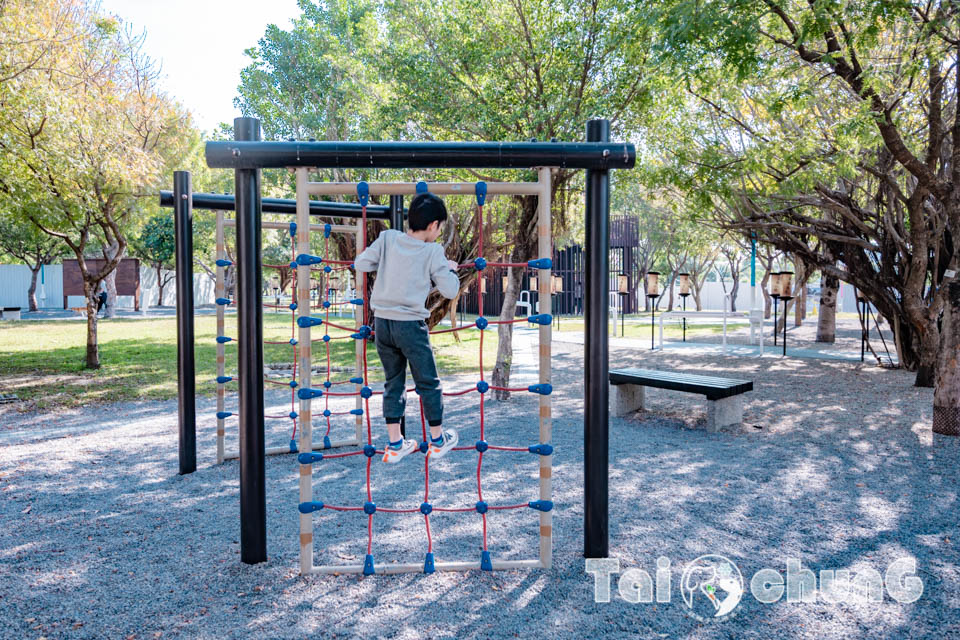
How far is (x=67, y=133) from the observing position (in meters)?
7.59

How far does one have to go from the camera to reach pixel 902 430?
5828 mm

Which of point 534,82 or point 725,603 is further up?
point 534,82

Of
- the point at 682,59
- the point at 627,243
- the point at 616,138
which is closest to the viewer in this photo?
the point at 682,59

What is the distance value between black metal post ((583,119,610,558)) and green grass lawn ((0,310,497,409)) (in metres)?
6.35

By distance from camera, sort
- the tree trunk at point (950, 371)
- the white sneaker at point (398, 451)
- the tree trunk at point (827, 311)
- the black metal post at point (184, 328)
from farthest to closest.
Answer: the tree trunk at point (827, 311)
the tree trunk at point (950, 371)
the black metal post at point (184, 328)
the white sneaker at point (398, 451)

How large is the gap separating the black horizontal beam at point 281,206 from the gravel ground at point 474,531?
197cm

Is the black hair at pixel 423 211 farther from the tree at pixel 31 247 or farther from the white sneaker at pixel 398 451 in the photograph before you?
the tree at pixel 31 247

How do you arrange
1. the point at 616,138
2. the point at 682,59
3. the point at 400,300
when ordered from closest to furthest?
the point at 400,300 → the point at 682,59 → the point at 616,138

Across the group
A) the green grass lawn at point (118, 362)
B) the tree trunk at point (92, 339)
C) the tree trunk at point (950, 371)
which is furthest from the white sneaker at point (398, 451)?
the tree trunk at point (92, 339)

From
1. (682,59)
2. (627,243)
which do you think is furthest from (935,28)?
(627,243)

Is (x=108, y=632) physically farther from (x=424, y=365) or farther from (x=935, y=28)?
(x=935, y=28)

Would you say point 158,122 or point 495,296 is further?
point 495,296

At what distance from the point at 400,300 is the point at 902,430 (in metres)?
5.37

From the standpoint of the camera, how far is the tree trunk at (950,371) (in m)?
5.41
